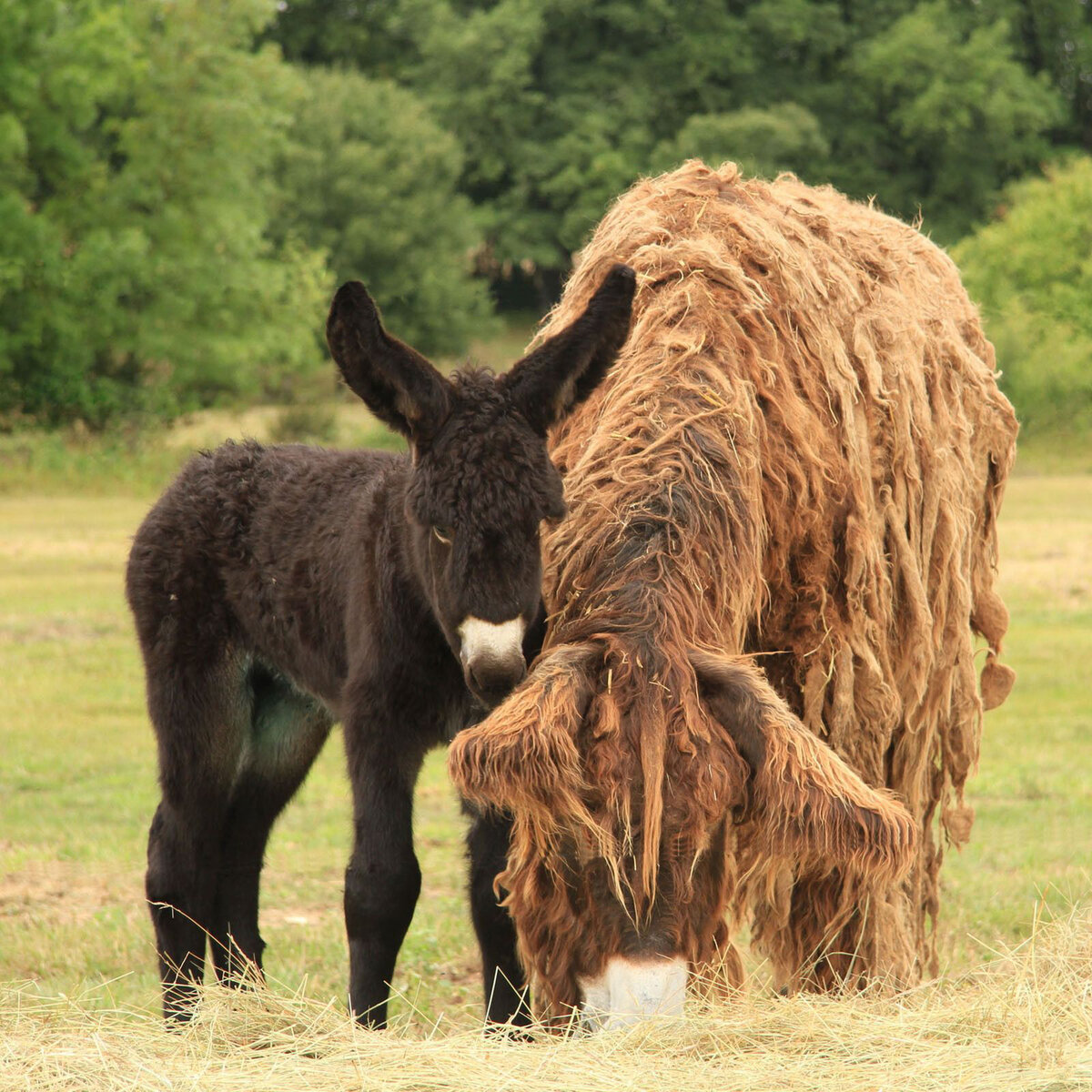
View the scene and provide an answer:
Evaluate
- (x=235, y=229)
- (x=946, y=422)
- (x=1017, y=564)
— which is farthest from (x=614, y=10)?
(x=946, y=422)

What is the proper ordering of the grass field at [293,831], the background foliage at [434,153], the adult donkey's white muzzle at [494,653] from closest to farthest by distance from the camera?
the adult donkey's white muzzle at [494,653], the grass field at [293,831], the background foliage at [434,153]

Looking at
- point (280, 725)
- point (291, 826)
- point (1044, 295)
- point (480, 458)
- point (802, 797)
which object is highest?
point (1044, 295)

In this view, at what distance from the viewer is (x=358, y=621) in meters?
4.55

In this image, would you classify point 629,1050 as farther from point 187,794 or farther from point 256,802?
point 256,802

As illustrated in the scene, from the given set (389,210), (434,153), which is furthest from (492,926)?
(434,153)

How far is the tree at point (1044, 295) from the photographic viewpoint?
106 feet

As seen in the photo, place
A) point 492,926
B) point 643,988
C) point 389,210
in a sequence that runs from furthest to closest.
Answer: point 389,210, point 492,926, point 643,988

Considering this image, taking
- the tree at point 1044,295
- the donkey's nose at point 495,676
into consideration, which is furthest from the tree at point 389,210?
the donkey's nose at point 495,676

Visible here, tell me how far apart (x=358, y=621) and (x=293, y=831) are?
4603mm

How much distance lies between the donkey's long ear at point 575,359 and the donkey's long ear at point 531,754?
2.67 ft

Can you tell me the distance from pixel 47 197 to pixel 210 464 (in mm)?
30226

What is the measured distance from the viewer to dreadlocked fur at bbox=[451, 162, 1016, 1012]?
3.55 metres

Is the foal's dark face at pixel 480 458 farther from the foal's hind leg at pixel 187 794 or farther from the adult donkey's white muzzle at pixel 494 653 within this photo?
the foal's hind leg at pixel 187 794

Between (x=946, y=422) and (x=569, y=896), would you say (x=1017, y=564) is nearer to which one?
(x=946, y=422)
